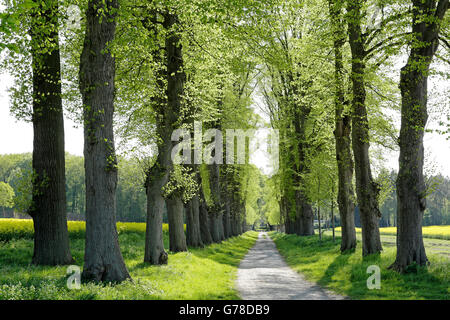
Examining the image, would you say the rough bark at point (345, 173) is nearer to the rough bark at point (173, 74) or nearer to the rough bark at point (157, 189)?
the rough bark at point (173, 74)

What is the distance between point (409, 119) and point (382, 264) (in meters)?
5.08

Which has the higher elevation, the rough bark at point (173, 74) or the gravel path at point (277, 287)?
the rough bark at point (173, 74)

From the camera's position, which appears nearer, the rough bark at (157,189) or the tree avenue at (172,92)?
the tree avenue at (172,92)

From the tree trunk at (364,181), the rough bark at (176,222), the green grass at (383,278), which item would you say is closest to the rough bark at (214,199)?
the rough bark at (176,222)

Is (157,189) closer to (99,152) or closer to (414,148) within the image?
(99,152)

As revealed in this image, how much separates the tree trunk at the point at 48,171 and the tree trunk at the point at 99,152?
124 inches

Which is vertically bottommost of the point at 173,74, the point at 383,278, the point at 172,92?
the point at 383,278

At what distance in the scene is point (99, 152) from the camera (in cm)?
915

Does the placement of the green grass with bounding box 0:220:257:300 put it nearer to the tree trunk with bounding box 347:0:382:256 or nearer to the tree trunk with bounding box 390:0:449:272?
the tree trunk with bounding box 390:0:449:272

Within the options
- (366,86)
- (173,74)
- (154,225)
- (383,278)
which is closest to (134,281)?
(154,225)

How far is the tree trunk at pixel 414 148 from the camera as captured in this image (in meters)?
11.5

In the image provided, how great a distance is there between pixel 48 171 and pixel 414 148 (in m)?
11.7
